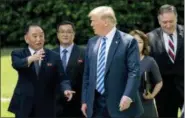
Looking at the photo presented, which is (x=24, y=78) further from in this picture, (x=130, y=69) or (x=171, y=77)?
(x=171, y=77)

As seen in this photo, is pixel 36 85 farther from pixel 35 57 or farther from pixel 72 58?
pixel 72 58

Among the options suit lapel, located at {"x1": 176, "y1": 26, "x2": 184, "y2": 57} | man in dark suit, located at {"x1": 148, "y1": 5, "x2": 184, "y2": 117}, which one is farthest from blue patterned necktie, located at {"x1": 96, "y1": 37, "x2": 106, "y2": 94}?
suit lapel, located at {"x1": 176, "y1": 26, "x2": 184, "y2": 57}

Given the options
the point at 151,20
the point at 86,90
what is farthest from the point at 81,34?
the point at 86,90

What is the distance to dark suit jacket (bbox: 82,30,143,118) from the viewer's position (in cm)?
642

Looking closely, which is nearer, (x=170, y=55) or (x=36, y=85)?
(x=36, y=85)

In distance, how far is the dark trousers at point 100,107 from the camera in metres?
6.57

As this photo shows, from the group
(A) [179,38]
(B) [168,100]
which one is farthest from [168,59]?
(B) [168,100]

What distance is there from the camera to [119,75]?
6469mm

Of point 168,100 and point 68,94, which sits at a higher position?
point 68,94

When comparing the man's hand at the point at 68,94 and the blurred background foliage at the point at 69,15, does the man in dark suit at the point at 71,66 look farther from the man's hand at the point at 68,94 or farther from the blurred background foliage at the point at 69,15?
the blurred background foliage at the point at 69,15

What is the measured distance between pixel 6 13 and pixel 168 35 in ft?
61.2

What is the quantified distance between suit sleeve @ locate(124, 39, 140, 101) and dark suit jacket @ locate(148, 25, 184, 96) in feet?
6.24

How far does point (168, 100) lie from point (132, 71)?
2266 mm

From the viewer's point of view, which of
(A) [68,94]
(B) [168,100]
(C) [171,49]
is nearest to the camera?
(A) [68,94]
